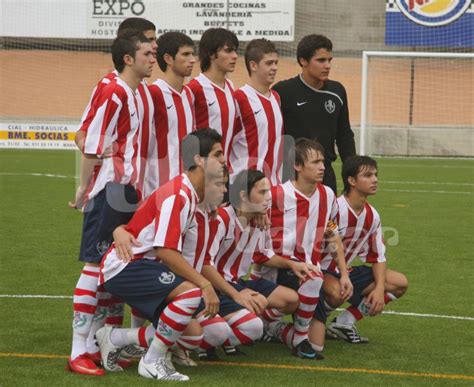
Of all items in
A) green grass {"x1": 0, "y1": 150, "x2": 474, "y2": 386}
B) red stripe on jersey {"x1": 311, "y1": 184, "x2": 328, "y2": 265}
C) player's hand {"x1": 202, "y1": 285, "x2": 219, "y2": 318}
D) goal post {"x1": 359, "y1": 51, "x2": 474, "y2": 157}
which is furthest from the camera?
goal post {"x1": 359, "y1": 51, "x2": 474, "y2": 157}

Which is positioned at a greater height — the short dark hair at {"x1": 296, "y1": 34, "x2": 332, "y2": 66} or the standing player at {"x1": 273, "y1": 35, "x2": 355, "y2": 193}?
the short dark hair at {"x1": 296, "y1": 34, "x2": 332, "y2": 66}

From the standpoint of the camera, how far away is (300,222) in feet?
19.0

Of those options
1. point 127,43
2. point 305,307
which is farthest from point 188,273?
point 127,43

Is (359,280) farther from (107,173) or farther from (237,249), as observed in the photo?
(107,173)

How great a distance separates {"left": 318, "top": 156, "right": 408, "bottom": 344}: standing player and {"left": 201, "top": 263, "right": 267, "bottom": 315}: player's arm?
84 centimetres

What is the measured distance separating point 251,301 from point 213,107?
4.69 feet

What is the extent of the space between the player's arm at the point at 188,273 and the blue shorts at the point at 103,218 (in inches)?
19.3

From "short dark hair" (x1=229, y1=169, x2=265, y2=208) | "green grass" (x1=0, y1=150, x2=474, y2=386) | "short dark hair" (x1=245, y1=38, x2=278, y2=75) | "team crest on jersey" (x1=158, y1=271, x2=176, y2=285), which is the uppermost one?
"short dark hair" (x1=245, y1=38, x2=278, y2=75)

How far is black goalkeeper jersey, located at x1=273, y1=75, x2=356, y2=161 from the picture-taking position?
6566 mm

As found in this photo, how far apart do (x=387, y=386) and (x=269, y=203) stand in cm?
136

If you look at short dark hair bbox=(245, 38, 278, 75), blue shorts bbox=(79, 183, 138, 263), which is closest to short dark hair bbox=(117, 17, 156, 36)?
short dark hair bbox=(245, 38, 278, 75)

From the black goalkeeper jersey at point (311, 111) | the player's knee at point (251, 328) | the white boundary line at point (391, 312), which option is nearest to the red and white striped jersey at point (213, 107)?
the black goalkeeper jersey at point (311, 111)

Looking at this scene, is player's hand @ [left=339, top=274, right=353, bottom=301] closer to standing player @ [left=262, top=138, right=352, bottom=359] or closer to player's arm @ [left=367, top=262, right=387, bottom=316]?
standing player @ [left=262, top=138, right=352, bottom=359]

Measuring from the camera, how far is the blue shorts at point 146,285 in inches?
196
